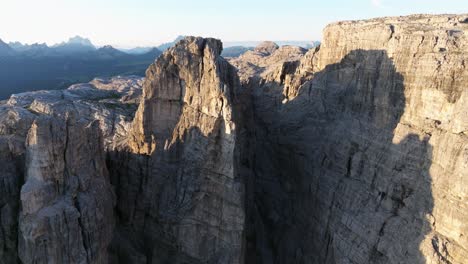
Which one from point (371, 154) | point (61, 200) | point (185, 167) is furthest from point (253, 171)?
point (61, 200)

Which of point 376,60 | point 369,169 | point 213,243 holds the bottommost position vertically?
point 213,243

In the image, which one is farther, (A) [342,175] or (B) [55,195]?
(A) [342,175]

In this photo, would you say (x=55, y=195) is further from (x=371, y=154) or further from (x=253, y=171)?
(x=371, y=154)

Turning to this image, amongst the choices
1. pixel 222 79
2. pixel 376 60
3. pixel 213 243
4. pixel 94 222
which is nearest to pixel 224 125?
pixel 222 79

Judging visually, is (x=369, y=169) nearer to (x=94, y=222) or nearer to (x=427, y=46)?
(x=427, y=46)

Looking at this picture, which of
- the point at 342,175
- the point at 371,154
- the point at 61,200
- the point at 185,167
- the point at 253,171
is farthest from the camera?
the point at 253,171

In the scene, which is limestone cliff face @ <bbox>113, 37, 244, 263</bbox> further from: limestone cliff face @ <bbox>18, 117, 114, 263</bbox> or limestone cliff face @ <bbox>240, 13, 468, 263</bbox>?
limestone cliff face @ <bbox>240, 13, 468, 263</bbox>

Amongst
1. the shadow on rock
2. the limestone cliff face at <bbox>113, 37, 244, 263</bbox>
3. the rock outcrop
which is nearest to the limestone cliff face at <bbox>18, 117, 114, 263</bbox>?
the rock outcrop
